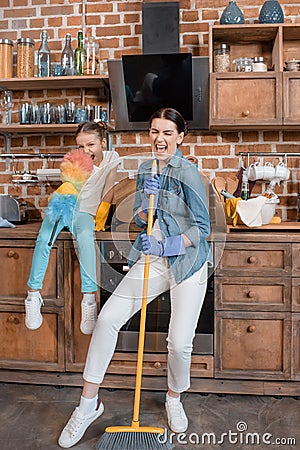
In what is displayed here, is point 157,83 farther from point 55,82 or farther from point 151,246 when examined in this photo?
point 151,246

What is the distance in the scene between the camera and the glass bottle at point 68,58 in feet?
→ 10.6

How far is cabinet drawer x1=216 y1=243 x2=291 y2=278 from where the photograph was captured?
2662 millimetres

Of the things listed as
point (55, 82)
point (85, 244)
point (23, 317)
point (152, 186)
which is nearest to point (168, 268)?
point (152, 186)

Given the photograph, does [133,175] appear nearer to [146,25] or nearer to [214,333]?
[214,333]

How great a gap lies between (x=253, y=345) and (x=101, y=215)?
989 millimetres

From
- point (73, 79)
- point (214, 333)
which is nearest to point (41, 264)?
point (214, 333)

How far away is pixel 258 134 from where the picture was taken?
3264 mm

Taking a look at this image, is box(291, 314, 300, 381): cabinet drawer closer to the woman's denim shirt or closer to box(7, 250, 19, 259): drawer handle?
the woman's denim shirt

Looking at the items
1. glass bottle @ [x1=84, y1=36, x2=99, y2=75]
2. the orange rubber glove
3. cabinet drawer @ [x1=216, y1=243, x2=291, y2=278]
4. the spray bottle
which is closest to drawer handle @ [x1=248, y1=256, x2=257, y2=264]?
cabinet drawer @ [x1=216, y1=243, x2=291, y2=278]

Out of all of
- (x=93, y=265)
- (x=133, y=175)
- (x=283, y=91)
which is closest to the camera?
(x=133, y=175)

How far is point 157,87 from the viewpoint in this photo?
3082mm

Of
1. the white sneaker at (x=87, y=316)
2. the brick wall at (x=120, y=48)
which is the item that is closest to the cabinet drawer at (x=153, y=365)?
the white sneaker at (x=87, y=316)

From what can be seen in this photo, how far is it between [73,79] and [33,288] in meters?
1.25

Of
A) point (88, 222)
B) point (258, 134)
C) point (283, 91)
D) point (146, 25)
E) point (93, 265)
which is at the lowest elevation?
point (93, 265)
